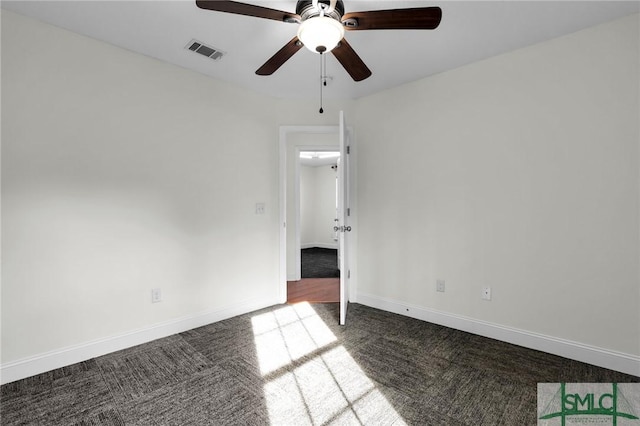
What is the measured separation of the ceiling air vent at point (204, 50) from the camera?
256cm

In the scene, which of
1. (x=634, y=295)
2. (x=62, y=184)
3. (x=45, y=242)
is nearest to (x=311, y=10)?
(x=62, y=184)

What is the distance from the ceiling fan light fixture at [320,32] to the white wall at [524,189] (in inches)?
72.1

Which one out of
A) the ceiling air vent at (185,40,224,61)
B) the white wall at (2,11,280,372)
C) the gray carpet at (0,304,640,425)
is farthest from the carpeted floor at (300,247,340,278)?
the ceiling air vent at (185,40,224,61)

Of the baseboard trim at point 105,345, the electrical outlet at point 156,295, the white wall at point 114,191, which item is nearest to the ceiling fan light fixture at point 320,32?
the white wall at point 114,191

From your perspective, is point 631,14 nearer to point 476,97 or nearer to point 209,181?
point 476,97

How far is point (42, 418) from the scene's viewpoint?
1768 mm

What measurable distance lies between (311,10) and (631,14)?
222 cm

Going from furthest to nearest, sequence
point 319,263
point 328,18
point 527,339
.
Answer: point 319,263 < point 527,339 < point 328,18

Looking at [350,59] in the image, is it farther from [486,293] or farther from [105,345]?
[105,345]

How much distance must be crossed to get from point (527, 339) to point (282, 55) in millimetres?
2866

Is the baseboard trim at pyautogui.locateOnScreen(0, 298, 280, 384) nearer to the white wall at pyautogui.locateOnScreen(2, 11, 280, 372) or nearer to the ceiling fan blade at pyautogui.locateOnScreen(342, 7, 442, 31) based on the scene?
the white wall at pyautogui.locateOnScreen(2, 11, 280, 372)

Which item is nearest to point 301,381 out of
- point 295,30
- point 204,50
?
point 295,30

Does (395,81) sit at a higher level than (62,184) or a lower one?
higher

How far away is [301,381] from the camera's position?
6.98ft
